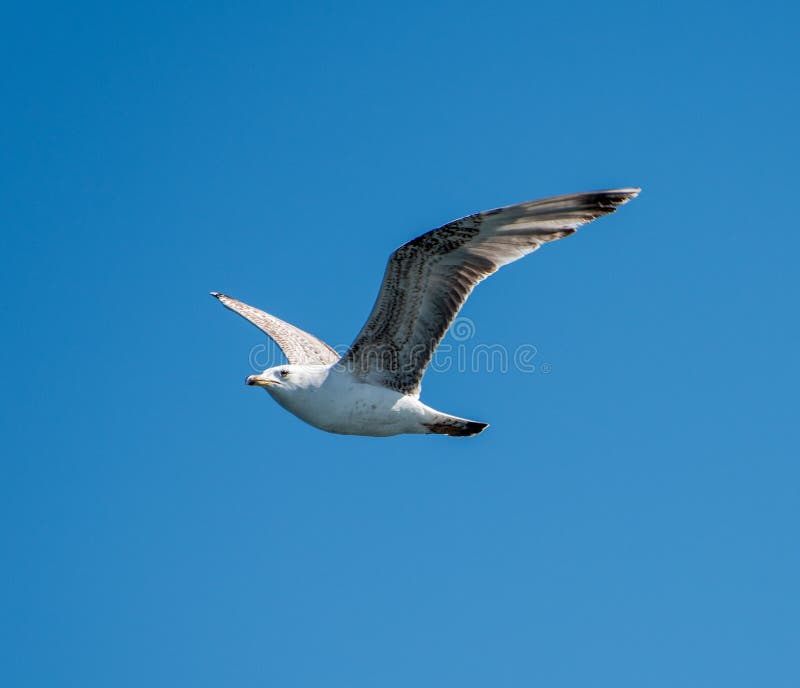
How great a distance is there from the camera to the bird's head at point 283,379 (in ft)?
43.9

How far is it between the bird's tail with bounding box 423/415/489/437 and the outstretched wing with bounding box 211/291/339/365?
9.13 ft

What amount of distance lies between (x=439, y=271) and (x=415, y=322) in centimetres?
79

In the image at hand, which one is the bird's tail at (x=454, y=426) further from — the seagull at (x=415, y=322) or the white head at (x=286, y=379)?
the white head at (x=286, y=379)

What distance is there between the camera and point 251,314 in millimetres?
18203

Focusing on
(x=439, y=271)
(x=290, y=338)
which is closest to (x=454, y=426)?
(x=439, y=271)

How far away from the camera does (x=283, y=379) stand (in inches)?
535

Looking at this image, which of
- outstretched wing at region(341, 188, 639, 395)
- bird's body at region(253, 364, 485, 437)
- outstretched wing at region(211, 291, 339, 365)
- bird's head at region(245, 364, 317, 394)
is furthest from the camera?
outstretched wing at region(211, 291, 339, 365)

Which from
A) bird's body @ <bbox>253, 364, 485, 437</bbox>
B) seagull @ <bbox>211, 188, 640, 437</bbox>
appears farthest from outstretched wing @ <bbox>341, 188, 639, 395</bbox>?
bird's body @ <bbox>253, 364, 485, 437</bbox>

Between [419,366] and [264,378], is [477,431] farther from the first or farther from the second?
[264,378]

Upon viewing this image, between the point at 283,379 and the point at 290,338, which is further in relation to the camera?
the point at 290,338

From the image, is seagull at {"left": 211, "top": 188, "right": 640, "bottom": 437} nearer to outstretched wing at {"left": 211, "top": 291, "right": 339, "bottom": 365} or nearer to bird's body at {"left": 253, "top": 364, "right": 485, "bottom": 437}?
Answer: bird's body at {"left": 253, "top": 364, "right": 485, "bottom": 437}

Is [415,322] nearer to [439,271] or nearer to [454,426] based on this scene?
[439,271]

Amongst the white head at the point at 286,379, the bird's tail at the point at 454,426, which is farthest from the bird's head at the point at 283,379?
the bird's tail at the point at 454,426

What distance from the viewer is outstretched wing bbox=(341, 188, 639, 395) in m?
12.8
